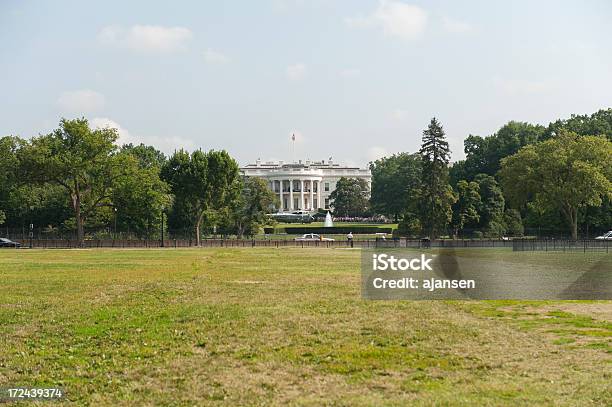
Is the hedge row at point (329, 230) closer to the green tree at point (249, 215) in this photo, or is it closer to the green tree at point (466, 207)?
the green tree at point (249, 215)

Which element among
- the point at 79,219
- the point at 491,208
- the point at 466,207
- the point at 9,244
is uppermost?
the point at 466,207

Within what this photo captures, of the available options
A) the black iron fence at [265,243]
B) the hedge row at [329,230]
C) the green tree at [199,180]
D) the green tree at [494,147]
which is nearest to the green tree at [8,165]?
the black iron fence at [265,243]

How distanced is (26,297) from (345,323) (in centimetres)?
971

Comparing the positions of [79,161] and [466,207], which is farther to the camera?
[466,207]

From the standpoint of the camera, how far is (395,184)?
127375 mm

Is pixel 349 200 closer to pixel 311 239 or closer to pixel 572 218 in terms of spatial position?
pixel 311 239

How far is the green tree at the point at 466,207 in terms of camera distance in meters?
80.2

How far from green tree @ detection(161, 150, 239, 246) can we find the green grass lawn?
2093 inches

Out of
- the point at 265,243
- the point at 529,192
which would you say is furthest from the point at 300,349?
the point at 529,192

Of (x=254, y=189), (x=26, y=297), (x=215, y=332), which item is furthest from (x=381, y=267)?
(x=254, y=189)

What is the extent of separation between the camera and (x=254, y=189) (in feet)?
314

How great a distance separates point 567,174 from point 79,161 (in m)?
44.8

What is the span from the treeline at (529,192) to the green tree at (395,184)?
30.3 m

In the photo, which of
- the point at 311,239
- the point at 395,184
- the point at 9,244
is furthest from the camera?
the point at 395,184
